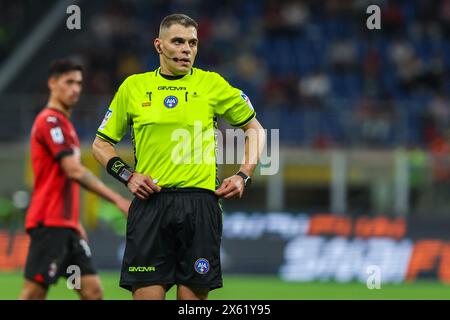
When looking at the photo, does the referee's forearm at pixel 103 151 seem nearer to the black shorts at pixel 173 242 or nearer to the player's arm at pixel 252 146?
the black shorts at pixel 173 242

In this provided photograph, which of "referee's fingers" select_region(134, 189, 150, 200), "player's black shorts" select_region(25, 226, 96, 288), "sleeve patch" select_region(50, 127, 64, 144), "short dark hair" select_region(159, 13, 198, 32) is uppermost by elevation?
"short dark hair" select_region(159, 13, 198, 32)

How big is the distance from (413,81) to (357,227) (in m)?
6.47

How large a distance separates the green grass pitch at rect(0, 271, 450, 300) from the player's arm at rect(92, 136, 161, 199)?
5633mm

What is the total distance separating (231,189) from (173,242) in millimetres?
495

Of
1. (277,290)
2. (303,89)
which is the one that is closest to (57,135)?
(277,290)

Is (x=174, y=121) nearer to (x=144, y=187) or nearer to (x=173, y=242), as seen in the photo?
(x=144, y=187)

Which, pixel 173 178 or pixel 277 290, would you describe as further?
pixel 277 290

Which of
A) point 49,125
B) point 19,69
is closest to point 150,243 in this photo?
point 49,125

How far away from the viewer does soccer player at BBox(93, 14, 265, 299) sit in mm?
6992

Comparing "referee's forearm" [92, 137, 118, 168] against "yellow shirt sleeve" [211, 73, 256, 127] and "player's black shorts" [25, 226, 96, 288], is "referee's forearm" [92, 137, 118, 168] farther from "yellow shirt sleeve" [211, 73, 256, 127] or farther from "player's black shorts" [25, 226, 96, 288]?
"player's black shorts" [25, 226, 96, 288]

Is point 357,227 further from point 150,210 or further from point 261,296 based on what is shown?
point 150,210

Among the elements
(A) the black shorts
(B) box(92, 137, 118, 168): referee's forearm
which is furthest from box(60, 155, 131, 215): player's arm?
(A) the black shorts

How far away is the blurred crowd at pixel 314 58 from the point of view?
829 inches

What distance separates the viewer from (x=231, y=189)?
7.02m
